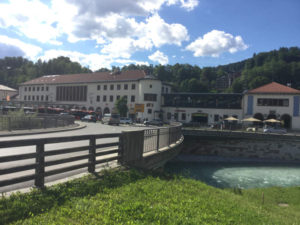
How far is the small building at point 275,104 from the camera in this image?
41688 mm

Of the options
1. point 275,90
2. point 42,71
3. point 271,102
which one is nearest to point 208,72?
point 275,90

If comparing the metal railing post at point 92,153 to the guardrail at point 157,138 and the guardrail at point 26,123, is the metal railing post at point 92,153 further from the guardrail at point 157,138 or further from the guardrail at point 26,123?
the guardrail at point 26,123

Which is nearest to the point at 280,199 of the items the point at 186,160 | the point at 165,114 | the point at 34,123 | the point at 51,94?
the point at 186,160

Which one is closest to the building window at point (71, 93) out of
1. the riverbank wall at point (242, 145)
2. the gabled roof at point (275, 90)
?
the gabled roof at point (275, 90)

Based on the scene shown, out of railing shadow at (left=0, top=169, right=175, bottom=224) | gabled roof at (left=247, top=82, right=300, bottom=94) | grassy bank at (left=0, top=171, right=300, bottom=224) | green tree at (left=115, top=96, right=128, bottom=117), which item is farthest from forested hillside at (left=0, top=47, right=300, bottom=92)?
grassy bank at (left=0, top=171, right=300, bottom=224)

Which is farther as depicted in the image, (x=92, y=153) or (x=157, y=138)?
(x=157, y=138)

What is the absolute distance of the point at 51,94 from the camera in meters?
77.2

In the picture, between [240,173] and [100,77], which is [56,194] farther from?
[100,77]

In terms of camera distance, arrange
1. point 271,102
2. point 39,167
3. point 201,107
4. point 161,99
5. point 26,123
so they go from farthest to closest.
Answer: point 161,99 < point 201,107 < point 271,102 < point 26,123 < point 39,167

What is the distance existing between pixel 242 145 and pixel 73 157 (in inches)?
1048

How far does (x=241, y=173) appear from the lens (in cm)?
2186

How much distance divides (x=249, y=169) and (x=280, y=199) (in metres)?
11.6

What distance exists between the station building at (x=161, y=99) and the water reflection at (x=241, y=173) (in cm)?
1961

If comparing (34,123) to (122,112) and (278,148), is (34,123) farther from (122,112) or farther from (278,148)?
(122,112)
